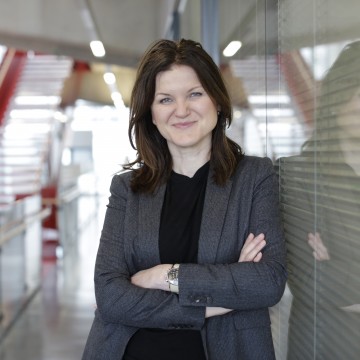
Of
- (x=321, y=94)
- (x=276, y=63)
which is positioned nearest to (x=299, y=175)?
(x=321, y=94)

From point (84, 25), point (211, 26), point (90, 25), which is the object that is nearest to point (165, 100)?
point (211, 26)

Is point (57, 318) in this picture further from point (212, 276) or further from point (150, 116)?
point (212, 276)

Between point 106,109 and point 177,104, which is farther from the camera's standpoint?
point 106,109

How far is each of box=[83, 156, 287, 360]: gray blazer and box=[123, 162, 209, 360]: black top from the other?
2cm

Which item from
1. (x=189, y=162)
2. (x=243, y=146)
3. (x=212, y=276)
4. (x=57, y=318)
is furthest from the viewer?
(x=57, y=318)

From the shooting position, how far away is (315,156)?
66.6 inches

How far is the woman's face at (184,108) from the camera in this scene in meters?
1.94

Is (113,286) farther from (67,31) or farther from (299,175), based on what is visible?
(67,31)

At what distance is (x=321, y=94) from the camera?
1587 millimetres

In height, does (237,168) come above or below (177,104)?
below

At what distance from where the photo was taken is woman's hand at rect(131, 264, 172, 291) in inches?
72.7

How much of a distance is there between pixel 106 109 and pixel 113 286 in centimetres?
2270

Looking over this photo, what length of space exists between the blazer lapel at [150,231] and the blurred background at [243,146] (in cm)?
40

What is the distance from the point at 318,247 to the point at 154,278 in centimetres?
46
